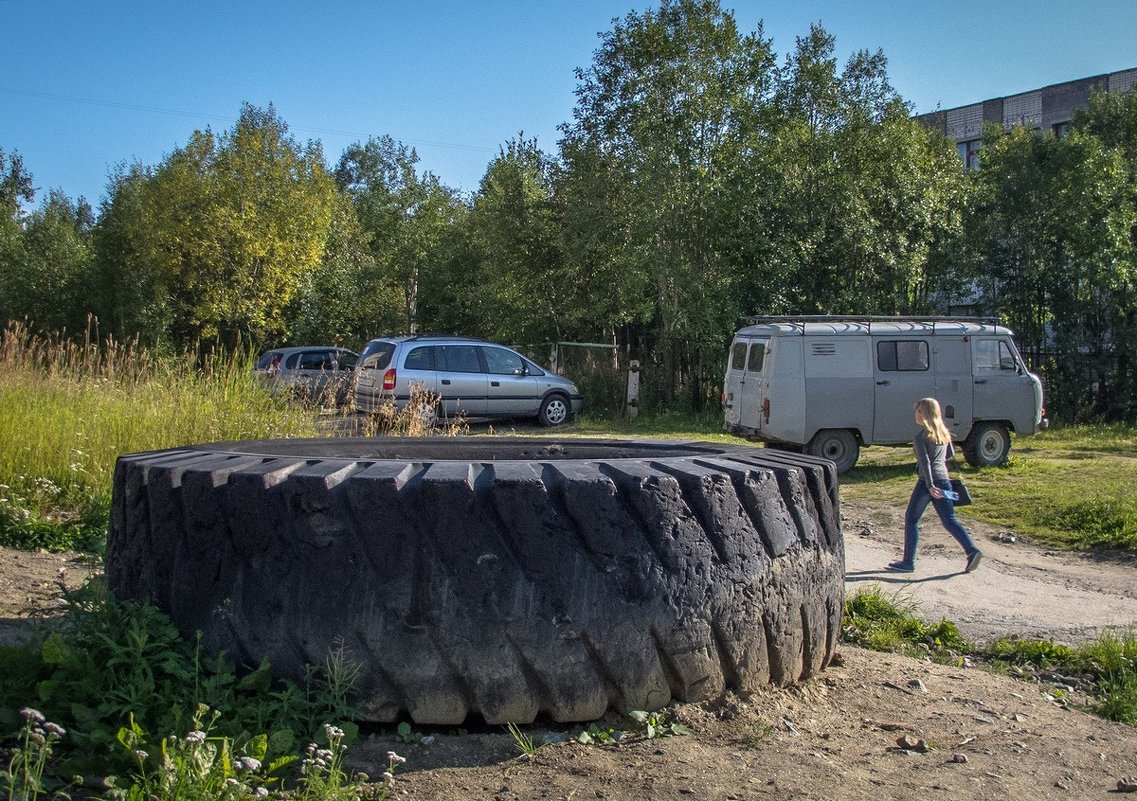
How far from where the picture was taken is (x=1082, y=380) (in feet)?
71.5

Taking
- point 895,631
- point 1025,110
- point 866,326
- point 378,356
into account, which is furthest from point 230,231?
point 1025,110

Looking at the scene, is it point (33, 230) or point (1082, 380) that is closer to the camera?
point (1082, 380)

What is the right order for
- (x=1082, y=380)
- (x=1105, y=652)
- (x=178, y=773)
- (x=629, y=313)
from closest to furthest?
1. (x=178, y=773)
2. (x=1105, y=652)
3. (x=1082, y=380)
4. (x=629, y=313)

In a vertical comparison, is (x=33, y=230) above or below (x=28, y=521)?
above

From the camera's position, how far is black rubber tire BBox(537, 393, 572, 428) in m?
21.6

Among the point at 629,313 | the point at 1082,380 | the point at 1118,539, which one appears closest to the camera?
the point at 1118,539

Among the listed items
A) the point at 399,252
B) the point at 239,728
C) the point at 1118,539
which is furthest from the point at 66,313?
the point at 239,728

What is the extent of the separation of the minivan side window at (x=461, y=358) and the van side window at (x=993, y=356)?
31.2 ft

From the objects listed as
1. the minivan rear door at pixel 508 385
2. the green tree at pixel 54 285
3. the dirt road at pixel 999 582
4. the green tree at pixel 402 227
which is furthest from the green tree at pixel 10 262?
the dirt road at pixel 999 582

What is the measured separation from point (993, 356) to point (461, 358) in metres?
9.82

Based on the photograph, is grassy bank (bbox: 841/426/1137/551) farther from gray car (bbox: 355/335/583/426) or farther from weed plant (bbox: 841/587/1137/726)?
gray car (bbox: 355/335/583/426)

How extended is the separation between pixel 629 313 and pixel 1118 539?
15007mm

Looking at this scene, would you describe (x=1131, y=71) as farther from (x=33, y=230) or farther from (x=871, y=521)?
(x=33, y=230)

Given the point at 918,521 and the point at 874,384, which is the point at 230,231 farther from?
the point at 918,521
